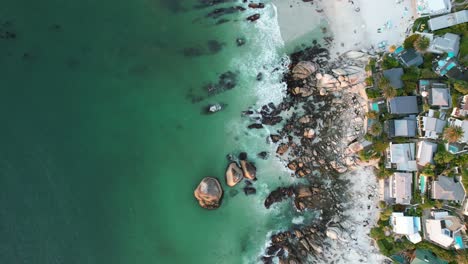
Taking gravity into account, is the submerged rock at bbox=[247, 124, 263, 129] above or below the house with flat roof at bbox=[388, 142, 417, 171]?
above

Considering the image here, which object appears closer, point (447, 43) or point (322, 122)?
point (447, 43)

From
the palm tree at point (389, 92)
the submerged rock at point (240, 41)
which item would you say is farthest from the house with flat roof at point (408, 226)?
the submerged rock at point (240, 41)

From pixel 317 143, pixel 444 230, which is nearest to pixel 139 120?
pixel 317 143

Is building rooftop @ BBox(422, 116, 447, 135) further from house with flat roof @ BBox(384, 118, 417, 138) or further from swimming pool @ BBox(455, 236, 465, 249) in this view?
swimming pool @ BBox(455, 236, 465, 249)

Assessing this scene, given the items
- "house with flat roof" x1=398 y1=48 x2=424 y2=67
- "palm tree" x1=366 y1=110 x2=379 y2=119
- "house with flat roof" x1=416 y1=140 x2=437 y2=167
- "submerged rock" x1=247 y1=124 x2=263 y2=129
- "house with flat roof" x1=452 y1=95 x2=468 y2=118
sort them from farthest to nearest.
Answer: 1. "submerged rock" x1=247 y1=124 x2=263 y2=129
2. "palm tree" x1=366 y1=110 x2=379 y2=119
3. "house with flat roof" x1=398 y1=48 x2=424 y2=67
4. "house with flat roof" x1=416 y1=140 x2=437 y2=167
5. "house with flat roof" x1=452 y1=95 x2=468 y2=118

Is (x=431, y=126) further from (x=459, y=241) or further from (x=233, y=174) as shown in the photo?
(x=233, y=174)

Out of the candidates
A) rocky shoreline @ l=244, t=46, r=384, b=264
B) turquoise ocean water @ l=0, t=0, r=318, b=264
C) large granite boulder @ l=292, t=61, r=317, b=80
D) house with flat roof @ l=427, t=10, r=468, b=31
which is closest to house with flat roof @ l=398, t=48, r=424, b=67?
house with flat roof @ l=427, t=10, r=468, b=31

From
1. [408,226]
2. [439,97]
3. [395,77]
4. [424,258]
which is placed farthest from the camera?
[395,77]
